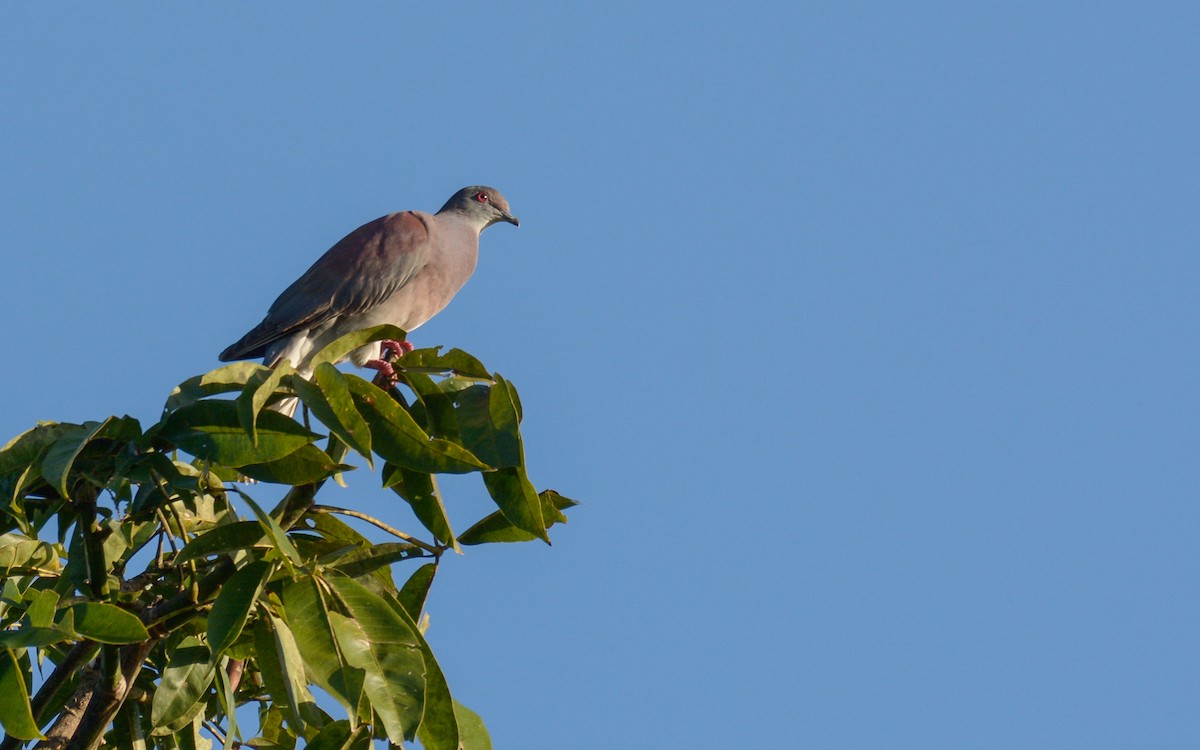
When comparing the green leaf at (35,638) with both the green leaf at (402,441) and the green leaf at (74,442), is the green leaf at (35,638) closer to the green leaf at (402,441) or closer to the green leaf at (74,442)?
the green leaf at (74,442)

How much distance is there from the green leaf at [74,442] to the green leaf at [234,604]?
29 cm

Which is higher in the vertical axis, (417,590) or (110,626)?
(417,590)

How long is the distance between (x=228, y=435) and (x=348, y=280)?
3.79m

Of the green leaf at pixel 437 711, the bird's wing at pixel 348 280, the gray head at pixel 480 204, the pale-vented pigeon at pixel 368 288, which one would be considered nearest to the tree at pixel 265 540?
the green leaf at pixel 437 711

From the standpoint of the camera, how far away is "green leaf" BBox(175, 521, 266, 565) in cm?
238

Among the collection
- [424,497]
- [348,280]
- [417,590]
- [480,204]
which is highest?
[480,204]

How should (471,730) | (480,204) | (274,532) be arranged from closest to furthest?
(274,532)
(471,730)
(480,204)

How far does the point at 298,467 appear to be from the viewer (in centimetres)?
245

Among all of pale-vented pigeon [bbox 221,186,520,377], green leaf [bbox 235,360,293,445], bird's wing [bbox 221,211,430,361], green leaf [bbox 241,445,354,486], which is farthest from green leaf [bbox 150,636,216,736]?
bird's wing [bbox 221,211,430,361]

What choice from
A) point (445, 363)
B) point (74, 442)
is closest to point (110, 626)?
point (74, 442)

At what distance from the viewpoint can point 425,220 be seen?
6590 millimetres

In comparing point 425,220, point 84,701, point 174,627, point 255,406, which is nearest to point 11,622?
point 84,701

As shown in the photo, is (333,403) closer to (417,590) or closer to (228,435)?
(228,435)

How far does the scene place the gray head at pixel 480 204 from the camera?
7.36 m
